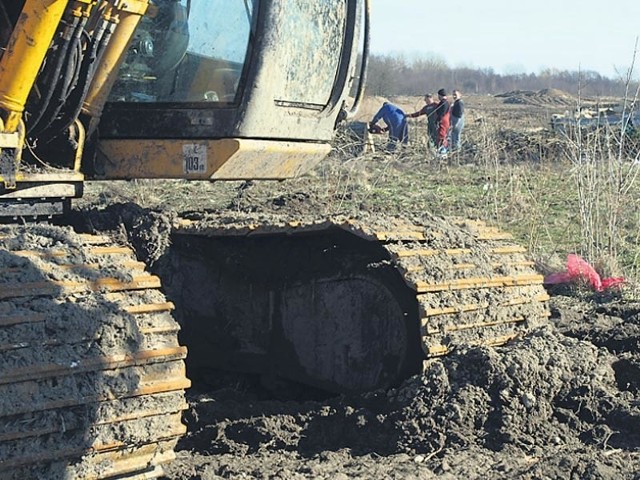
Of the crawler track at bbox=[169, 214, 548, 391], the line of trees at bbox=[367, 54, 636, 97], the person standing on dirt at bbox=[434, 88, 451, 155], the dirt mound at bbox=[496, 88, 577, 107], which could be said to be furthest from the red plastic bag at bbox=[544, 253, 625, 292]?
the line of trees at bbox=[367, 54, 636, 97]

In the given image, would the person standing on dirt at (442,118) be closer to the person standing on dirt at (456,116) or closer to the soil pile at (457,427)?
the person standing on dirt at (456,116)

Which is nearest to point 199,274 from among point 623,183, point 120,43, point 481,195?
point 120,43

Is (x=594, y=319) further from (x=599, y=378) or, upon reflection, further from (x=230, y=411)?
(x=230, y=411)

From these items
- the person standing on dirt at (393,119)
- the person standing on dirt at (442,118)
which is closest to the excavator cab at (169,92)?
the person standing on dirt at (442,118)

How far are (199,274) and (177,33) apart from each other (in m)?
1.62

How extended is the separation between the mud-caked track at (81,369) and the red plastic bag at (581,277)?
520 centimetres

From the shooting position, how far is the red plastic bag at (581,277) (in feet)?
27.7

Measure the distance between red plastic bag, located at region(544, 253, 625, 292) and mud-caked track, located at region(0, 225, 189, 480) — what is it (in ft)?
17.0

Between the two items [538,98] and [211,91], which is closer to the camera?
[211,91]

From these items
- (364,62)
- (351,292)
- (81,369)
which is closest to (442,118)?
(364,62)

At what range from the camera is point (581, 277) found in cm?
850

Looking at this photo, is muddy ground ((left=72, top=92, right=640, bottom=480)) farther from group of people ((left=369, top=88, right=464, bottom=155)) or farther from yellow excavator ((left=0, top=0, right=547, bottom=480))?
group of people ((left=369, top=88, right=464, bottom=155))

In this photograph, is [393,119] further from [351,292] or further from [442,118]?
[351,292]

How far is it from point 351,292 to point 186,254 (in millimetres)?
1139
